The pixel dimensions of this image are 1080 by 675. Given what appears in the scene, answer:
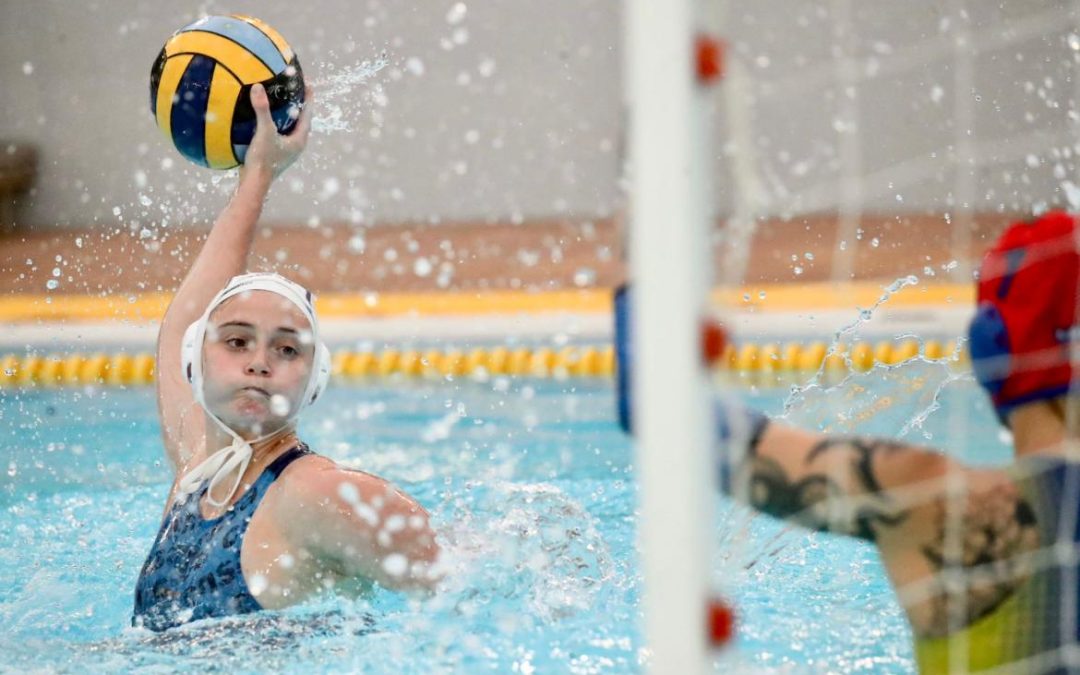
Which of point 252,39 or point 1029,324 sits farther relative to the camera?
point 252,39

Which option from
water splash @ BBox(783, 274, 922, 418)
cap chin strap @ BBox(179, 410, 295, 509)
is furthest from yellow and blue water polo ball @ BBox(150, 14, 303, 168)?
water splash @ BBox(783, 274, 922, 418)

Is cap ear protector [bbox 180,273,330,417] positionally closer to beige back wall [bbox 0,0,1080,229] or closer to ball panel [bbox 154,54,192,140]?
ball panel [bbox 154,54,192,140]

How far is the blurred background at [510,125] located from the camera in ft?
20.1

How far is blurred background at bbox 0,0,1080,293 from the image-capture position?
612 centimetres

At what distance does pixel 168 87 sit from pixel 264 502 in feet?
3.06

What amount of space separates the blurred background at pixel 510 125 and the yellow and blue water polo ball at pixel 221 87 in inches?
121

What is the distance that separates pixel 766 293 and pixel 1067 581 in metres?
3.26

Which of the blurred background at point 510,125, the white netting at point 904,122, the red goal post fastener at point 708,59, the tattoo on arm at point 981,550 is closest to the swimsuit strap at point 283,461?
the tattoo on arm at point 981,550

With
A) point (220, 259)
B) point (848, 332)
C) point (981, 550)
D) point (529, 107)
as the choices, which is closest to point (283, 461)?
point (220, 259)

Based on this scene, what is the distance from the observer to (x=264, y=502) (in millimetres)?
2217

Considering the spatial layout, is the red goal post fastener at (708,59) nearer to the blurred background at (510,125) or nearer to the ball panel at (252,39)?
the ball panel at (252,39)

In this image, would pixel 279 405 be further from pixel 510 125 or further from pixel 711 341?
pixel 510 125

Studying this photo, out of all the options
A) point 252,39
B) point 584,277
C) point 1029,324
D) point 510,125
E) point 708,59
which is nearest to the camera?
point 708,59

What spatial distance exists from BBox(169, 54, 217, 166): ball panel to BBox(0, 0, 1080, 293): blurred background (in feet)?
10.2
